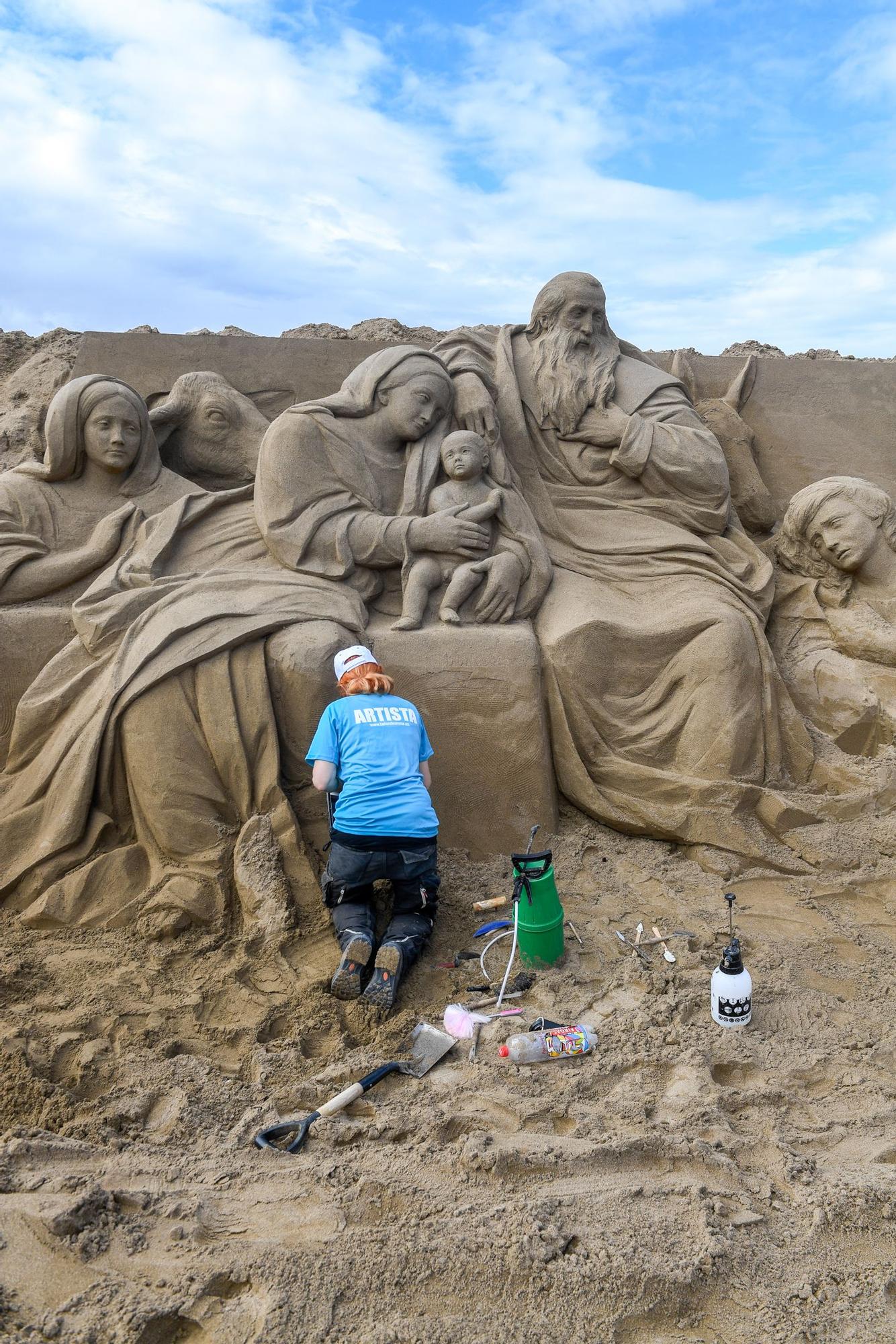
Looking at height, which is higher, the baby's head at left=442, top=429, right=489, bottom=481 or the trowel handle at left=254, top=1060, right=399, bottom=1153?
the baby's head at left=442, top=429, right=489, bottom=481

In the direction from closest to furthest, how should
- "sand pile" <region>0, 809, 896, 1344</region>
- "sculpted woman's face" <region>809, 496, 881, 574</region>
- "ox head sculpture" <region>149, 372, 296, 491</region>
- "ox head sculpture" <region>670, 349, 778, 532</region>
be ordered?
1. "sand pile" <region>0, 809, 896, 1344</region>
2. "sculpted woman's face" <region>809, 496, 881, 574</region>
3. "ox head sculpture" <region>149, 372, 296, 491</region>
4. "ox head sculpture" <region>670, 349, 778, 532</region>

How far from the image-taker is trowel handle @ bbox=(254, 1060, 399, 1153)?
88.5 inches

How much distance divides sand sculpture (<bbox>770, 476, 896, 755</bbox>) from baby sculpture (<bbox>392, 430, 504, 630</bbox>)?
1497 millimetres

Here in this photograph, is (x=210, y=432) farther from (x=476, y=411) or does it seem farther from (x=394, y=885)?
(x=394, y=885)

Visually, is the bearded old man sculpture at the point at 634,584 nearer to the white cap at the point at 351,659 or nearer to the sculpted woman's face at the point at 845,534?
the sculpted woman's face at the point at 845,534

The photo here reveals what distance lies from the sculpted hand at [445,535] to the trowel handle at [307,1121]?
2.16m

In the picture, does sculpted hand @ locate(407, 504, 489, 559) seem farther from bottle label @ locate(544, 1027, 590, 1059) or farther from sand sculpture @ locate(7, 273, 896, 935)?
bottle label @ locate(544, 1027, 590, 1059)

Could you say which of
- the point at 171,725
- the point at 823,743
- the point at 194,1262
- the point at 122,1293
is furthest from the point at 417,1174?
the point at 823,743

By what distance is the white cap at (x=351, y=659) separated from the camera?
347 centimetres

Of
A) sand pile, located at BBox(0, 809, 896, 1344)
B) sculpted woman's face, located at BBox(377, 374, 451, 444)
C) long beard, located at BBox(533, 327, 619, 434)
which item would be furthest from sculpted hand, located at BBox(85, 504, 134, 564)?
long beard, located at BBox(533, 327, 619, 434)

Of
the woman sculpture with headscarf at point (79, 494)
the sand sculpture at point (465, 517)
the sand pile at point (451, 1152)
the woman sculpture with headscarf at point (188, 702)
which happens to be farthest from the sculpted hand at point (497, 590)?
the woman sculpture with headscarf at point (79, 494)

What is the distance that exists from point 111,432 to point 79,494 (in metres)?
0.32

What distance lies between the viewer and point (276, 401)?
16.3 feet

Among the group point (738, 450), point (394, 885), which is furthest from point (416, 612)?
point (738, 450)
